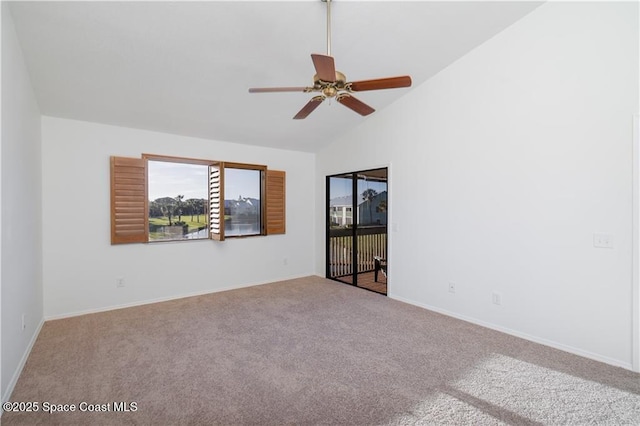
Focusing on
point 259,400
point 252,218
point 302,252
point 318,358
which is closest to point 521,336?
point 318,358

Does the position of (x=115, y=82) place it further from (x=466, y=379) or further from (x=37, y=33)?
(x=466, y=379)

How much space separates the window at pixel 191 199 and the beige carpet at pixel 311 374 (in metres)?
1.25

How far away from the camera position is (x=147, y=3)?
2.25m

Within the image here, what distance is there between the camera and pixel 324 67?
75.8 inches

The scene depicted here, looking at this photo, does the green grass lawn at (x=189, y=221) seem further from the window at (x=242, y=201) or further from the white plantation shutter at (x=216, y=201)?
the window at (x=242, y=201)

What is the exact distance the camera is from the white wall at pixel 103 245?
352cm

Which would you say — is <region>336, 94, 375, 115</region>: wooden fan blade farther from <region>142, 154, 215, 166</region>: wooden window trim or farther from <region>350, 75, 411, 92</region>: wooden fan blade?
<region>142, 154, 215, 166</region>: wooden window trim

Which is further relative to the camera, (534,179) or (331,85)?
(534,179)

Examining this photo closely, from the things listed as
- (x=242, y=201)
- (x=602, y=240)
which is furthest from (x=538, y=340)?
(x=242, y=201)

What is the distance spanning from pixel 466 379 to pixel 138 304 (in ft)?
13.0

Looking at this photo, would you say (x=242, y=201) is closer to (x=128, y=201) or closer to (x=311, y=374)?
(x=128, y=201)

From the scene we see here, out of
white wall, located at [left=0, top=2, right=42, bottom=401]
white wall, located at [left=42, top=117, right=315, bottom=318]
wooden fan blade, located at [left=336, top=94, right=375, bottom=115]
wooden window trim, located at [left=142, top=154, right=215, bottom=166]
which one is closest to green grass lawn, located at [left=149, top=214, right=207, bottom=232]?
white wall, located at [left=42, top=117, right=315, bottom=318]

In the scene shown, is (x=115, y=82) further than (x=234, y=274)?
No

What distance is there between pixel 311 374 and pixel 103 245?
3.15 metres
